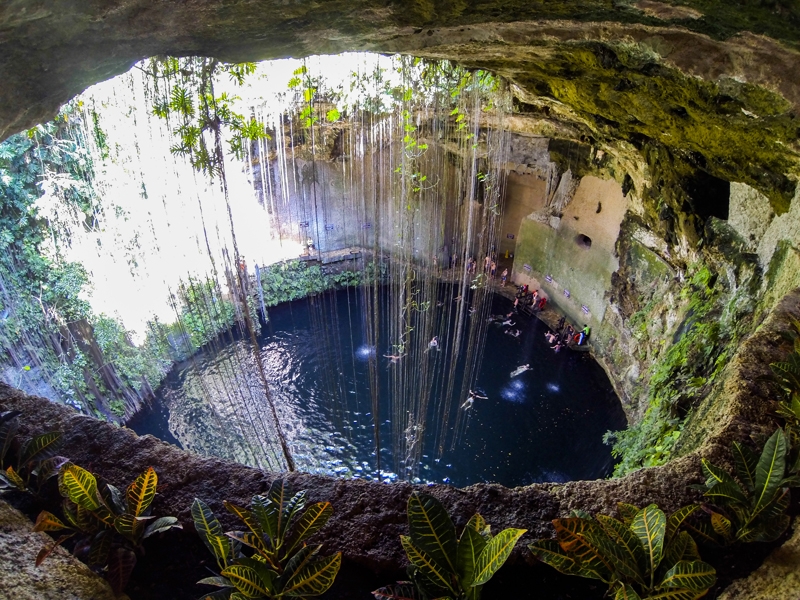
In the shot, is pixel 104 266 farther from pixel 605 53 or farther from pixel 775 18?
pixel 775 18

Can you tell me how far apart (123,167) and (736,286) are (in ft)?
23.5

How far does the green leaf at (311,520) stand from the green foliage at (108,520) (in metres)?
0.41

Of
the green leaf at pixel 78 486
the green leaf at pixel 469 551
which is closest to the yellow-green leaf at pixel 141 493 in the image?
the green leaf at pixel 78 486

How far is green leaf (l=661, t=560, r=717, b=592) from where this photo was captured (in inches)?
46.9

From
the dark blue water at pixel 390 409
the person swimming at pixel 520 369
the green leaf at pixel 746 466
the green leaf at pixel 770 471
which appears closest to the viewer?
the green leaf at pixel 770 471

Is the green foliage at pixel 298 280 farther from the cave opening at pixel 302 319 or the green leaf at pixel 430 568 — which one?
the green leaf at pixel 430 568

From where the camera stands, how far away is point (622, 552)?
4.29ft

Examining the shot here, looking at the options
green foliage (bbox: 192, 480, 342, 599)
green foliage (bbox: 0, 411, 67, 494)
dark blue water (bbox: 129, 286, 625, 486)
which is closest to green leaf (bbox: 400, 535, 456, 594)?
green foliage (bbox: 192, 480, 342, 599)

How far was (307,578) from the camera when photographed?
1.28 meters

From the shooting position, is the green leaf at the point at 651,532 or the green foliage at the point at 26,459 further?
the green foliage at the point at 26,459

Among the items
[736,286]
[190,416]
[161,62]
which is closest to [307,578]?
[161,62]

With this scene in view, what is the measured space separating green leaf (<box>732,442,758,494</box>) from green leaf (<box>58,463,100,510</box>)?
2.06m

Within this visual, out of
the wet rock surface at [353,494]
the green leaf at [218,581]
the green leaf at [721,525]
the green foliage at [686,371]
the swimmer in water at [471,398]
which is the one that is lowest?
the swimmer in water at [471,398]

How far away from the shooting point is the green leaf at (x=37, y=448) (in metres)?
1.75
